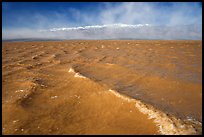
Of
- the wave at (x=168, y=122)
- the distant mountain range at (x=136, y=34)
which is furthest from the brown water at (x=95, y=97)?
the distant mountain range at (x=136, y=34)

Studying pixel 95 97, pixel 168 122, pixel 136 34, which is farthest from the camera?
pixel 136 34

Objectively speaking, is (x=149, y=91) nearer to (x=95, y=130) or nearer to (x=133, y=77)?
(x=133, y=77)

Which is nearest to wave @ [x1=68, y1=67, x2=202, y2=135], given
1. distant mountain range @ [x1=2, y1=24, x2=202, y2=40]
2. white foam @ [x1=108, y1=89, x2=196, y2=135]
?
white foam @ [x1=108, y1=89, x2=196, y2=135]

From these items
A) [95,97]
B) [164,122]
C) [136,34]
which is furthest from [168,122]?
[136,34]

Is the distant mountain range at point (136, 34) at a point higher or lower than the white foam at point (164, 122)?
higher

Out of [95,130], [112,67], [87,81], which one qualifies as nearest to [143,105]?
[95,130]

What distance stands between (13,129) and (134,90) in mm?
2744

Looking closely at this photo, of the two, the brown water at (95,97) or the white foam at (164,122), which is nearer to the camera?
the white foam at (164,122)

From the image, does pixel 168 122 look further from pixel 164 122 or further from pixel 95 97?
pixel 95 97

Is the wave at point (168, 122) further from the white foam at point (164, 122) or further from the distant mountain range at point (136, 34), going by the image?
the distant mountain range at point (136, 34)

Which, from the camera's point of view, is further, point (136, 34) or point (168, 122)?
point (136, 34)

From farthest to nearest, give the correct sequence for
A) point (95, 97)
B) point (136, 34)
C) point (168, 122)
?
1. point (136, 34)
2. point (95, 97)
3. point (168, 122)

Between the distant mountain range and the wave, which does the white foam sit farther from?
the distant mountain range

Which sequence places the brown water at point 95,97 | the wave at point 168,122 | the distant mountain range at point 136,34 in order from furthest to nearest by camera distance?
the distant mountain range at point 136,34
the brown water at point 95,97
the wave at point 168,122
